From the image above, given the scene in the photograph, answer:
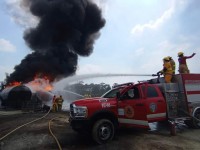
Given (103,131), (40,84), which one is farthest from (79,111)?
(40,84)

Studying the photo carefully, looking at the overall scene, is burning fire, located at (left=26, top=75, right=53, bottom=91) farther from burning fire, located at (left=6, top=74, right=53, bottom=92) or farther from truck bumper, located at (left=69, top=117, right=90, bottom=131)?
truck bumper, located at (left=69, top=117, right=90, bottom=131)

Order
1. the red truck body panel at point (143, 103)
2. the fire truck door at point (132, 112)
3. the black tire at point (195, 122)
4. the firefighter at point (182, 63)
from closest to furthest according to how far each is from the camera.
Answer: the red truck body panel at point (143, 103), the fire truck door at point (132, 112), the black tire at point (195, 122), the firefighter at point (182, 63)

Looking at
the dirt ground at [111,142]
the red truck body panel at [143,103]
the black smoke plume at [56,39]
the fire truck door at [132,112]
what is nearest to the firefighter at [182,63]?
the red truck body panel at [143,103]

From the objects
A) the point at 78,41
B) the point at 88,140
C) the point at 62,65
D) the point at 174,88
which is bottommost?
the point at 88,140

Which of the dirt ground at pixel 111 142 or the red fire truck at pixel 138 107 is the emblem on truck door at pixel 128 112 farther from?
the dirt ground at pixel 111 142

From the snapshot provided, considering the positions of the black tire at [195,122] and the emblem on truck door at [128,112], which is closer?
the emblem on truck door at [128,112]

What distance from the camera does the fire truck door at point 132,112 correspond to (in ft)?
32.3

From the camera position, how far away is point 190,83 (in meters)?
12.3

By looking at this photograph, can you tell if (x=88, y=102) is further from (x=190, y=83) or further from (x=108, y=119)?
(x=190, y=83)

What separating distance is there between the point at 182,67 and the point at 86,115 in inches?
286

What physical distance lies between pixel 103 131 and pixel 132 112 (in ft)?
4.65

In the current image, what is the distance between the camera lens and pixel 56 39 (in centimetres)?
3553

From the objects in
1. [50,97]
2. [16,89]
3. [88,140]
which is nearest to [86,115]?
[88,140]

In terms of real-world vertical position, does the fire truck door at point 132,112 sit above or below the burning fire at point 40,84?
below
